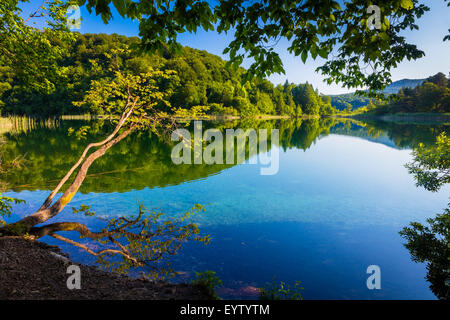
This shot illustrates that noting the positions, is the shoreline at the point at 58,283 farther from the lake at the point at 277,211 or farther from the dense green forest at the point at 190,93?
the dense green forest at the point at 190,93

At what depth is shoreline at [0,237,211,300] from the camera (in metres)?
4.32

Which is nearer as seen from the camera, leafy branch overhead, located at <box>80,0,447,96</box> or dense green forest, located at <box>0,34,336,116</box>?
leafy branch overhead, located at <box>80,0,447,96</box>

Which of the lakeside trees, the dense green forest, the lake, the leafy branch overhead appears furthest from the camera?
the dense green forest

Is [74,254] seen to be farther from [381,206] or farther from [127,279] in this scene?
[381,206]

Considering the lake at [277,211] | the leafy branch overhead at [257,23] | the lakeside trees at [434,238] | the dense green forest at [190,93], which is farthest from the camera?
the dense green forest at [190,93]

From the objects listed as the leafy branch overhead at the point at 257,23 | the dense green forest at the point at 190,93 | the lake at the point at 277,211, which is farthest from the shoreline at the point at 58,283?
the dense green forest at the point at 190,93

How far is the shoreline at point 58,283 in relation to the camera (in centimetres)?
432

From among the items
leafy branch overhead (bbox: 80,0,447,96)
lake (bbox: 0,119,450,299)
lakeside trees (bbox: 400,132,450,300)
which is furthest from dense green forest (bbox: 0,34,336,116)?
leafy branch overhead (bbox: 80,0,447,96)

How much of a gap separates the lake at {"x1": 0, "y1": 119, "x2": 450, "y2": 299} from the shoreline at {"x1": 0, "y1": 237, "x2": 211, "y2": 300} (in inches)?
41.1

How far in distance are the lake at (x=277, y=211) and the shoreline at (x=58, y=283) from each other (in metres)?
1.05

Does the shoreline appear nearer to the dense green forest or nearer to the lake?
the lake

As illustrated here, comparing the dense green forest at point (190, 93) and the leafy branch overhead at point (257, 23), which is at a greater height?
the dense green forest at point (190, 93)

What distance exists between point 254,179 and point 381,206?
7.82 m

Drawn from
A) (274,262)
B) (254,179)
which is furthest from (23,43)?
(254,179)
